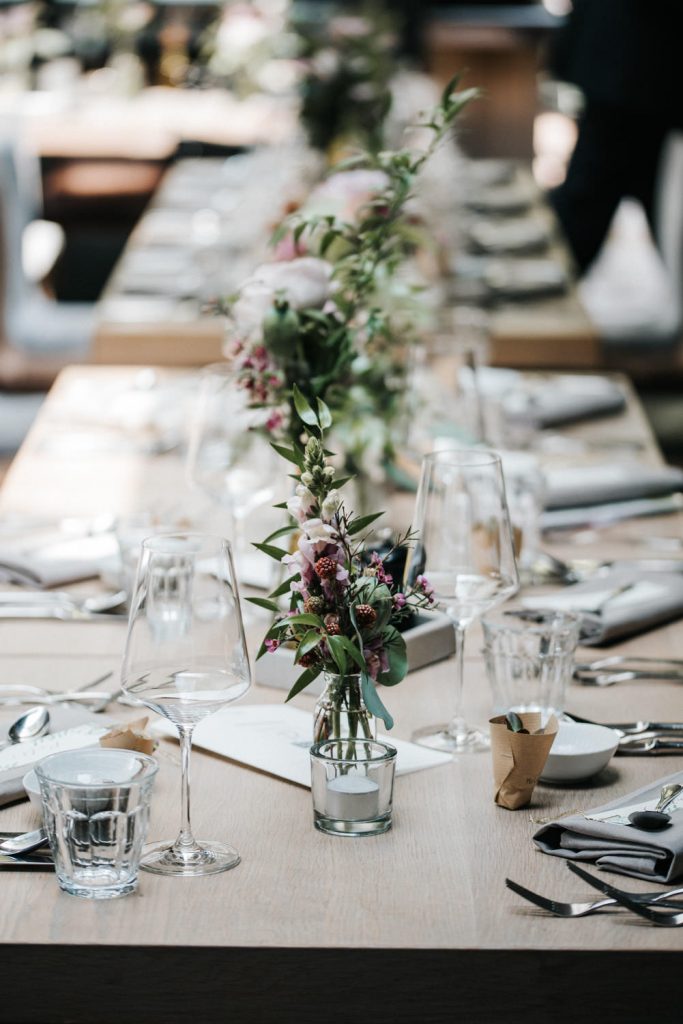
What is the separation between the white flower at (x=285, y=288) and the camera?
5.93 feet

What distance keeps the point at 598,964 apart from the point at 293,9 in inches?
335

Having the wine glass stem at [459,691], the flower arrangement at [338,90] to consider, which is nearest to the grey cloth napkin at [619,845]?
the wine glass stem at [459,691]

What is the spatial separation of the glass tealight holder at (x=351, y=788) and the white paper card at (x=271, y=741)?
103mm

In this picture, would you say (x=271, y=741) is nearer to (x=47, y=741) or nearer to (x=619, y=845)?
(x=47, y=741)

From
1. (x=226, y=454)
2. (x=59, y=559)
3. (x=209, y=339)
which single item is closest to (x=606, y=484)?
(x=226, y=454)

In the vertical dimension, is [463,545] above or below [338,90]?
below

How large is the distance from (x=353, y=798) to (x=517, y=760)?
0.47ft

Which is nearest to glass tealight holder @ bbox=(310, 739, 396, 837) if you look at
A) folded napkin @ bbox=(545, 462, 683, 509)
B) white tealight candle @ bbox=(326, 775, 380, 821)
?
white tealight candle @ bbox=(326, 775, 380, 821)

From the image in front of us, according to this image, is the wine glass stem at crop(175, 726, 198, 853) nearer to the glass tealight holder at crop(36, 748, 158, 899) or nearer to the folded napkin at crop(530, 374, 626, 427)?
the glass tealight holder at crop(36, 748, 158, 899)

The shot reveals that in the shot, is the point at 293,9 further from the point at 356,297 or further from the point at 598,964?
the point at 598,964

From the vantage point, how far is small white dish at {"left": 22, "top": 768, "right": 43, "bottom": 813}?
1203 mm

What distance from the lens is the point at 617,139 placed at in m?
5.50

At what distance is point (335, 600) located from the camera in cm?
120

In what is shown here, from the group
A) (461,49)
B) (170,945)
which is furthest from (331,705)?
(461,49)
